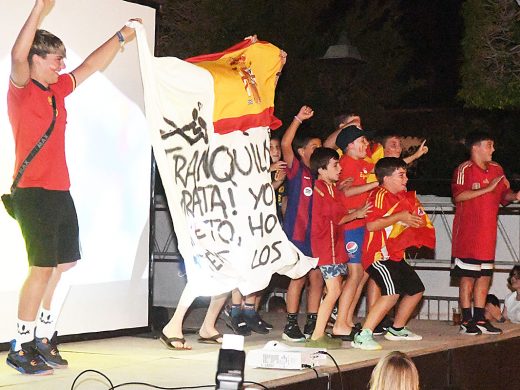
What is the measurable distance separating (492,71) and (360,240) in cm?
478

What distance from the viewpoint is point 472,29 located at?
11547 millimetres

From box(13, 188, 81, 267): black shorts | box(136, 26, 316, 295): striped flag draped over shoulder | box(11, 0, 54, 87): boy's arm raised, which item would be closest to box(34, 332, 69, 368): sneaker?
box(13, 188, 81, 267): black shorts

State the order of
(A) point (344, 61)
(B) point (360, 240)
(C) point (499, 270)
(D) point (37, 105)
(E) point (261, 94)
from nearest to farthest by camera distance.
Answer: (D) point (37, 105) → (E) point (261, 94) → (B) point (360, 240) → (C) point (499, 270) → (A) point (344, 61)

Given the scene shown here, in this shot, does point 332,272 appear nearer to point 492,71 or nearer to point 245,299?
point 245,299

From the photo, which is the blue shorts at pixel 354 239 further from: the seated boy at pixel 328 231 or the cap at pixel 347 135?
the cap at pixel 347 135

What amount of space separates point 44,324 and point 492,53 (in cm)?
724

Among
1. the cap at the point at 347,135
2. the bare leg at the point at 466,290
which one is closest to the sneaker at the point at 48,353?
the cap at the point at 347,135

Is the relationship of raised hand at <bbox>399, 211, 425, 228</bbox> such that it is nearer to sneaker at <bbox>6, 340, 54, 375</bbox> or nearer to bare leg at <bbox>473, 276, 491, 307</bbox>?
bare leg at <bbox>473, 276, 491, 307</bbox>

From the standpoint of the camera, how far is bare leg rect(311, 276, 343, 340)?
7125 millimetres

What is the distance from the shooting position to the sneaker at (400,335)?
7.79 meters

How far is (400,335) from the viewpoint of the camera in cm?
784

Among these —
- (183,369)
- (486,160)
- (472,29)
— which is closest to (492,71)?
(472,29)

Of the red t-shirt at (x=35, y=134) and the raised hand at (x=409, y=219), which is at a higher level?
the red t-shirt at (x=35, y=134)

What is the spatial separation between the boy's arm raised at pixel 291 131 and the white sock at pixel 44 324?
2409 millimetres
